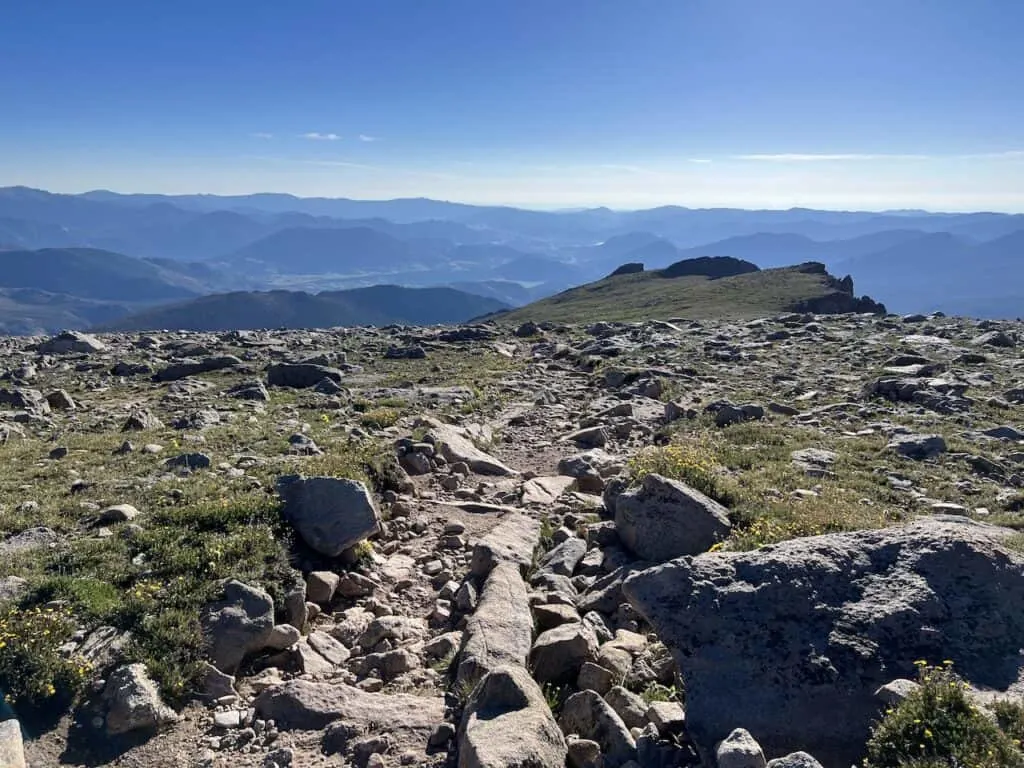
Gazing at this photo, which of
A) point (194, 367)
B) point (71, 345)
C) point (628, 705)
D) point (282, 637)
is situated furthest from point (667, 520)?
point (71, 345)

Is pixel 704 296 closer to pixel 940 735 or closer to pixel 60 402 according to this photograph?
pixel 60 402

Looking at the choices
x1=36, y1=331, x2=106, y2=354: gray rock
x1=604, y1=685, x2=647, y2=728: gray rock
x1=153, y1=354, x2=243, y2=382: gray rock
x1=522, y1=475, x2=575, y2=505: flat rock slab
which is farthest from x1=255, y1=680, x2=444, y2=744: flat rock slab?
x1=36, y1=331, x2=106, y2=354: gray rock

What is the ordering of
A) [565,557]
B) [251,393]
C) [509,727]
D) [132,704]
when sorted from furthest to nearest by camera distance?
[251,393] → [565,557] → [132,704] → [509,727]

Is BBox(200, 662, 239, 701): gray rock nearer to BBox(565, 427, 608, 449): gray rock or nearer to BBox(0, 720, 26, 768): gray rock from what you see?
BBox(0, 720, 26, 768): gray rock

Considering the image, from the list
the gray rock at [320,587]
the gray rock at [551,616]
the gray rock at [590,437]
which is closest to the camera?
the gray rock at [551,616]

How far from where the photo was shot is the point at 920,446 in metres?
15.7

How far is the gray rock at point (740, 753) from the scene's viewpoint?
5.09 m

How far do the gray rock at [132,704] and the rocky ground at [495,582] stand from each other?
3cm

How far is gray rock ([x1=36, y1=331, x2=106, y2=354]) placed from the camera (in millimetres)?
39594

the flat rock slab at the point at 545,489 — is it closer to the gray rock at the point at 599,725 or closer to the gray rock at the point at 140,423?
the gray rock at the point at 599,725

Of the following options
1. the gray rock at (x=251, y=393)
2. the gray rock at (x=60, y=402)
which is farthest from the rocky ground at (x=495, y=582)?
the gray rock at (x=251, y=393)

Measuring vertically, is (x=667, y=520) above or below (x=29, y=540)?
above

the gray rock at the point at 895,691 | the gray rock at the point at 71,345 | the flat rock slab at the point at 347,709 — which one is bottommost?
the gray rock at the point at 71,345

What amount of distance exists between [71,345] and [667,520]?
42693mm
